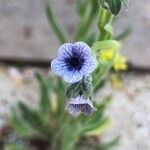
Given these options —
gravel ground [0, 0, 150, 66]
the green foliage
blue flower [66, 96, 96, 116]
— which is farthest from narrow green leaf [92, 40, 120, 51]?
gravel ground [0, 0, 150, 66]

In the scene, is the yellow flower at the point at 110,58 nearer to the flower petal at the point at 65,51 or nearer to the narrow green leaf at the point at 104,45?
the narrow green leaf at the point at 104,45

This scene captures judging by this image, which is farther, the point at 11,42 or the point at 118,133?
the point at 11,42

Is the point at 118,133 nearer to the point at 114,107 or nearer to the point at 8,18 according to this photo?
the point at 114,107

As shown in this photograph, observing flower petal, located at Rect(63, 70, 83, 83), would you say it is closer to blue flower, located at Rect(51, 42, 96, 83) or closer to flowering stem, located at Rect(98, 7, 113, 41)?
blue flower, located at Rect(51, 42, 96, 83)

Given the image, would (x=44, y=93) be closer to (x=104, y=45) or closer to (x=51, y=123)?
(x=51, y=123)

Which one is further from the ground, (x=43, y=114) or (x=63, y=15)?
(x=63, y=15)

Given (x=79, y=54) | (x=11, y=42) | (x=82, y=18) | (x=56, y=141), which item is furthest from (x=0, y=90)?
(x=79, y=54)
